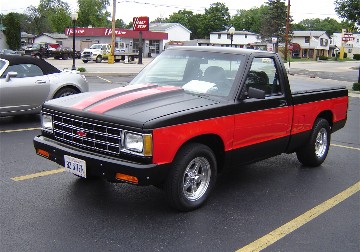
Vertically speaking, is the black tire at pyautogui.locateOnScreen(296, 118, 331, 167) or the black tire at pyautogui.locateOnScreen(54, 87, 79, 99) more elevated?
the black tire at pyautogui.locateOnScreen(54, 87, 79, 99)

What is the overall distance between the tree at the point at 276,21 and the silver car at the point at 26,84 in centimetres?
8447

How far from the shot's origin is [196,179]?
4.75 metres

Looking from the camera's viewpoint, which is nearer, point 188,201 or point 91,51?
point 188,201

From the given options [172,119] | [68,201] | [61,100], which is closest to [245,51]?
[172,119]

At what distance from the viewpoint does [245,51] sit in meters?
5.46

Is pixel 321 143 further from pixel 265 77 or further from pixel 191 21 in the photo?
pixel 191 21

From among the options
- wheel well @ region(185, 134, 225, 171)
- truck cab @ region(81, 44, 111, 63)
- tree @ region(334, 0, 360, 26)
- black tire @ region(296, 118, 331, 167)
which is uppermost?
tree @ region(334, 0, 360, 26)

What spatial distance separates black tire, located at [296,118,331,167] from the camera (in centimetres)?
656

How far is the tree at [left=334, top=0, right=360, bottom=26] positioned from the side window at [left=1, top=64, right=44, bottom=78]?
1826cm

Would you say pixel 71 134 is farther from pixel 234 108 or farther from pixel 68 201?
pixel 234 108

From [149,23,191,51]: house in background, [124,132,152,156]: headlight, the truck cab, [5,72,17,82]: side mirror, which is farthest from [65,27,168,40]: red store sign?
[124,132,152,156]: headlight

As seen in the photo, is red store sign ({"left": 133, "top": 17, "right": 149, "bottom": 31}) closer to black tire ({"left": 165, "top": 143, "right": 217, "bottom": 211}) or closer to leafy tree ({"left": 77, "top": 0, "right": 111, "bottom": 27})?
A: black tire ({"left": 165, "top": 143, "right": 217, "bottom": 211})

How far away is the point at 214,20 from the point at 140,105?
115m

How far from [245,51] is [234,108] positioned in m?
0.95
